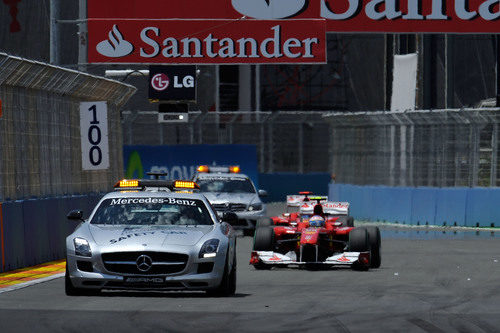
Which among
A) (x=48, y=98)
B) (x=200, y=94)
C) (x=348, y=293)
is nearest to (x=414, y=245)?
(x=48, y=98)

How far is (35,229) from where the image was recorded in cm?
2175

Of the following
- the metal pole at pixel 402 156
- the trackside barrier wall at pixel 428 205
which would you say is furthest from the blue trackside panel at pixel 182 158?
the metal pole at pixel 402 156

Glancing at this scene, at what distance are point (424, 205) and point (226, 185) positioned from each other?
674 cm

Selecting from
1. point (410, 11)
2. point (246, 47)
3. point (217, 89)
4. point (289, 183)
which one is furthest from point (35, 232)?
point (217, 89)

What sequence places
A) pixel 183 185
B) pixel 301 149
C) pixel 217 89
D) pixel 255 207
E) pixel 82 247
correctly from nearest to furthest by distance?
pixel 82 247, pixel 183 185, pixel 255 207, pixel 301 149, pixel 217 89

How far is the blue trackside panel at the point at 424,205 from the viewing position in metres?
37.0

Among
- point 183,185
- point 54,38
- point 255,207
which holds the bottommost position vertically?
point 255,207

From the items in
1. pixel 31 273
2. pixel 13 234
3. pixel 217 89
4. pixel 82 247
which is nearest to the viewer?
pixel 82 247

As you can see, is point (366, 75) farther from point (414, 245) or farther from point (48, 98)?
point (48, 98)

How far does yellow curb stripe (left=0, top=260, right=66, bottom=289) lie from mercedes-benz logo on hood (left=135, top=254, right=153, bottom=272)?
113 inches

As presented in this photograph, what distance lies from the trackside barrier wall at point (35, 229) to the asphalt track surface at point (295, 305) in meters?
1.96

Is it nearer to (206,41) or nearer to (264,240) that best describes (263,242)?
(264,240)

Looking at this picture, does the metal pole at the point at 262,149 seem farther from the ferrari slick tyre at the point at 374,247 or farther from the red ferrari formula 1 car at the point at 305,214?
the ferrari slick tyre at the point at 374,247

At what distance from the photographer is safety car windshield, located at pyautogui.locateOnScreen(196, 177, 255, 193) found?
3253 centimetres
